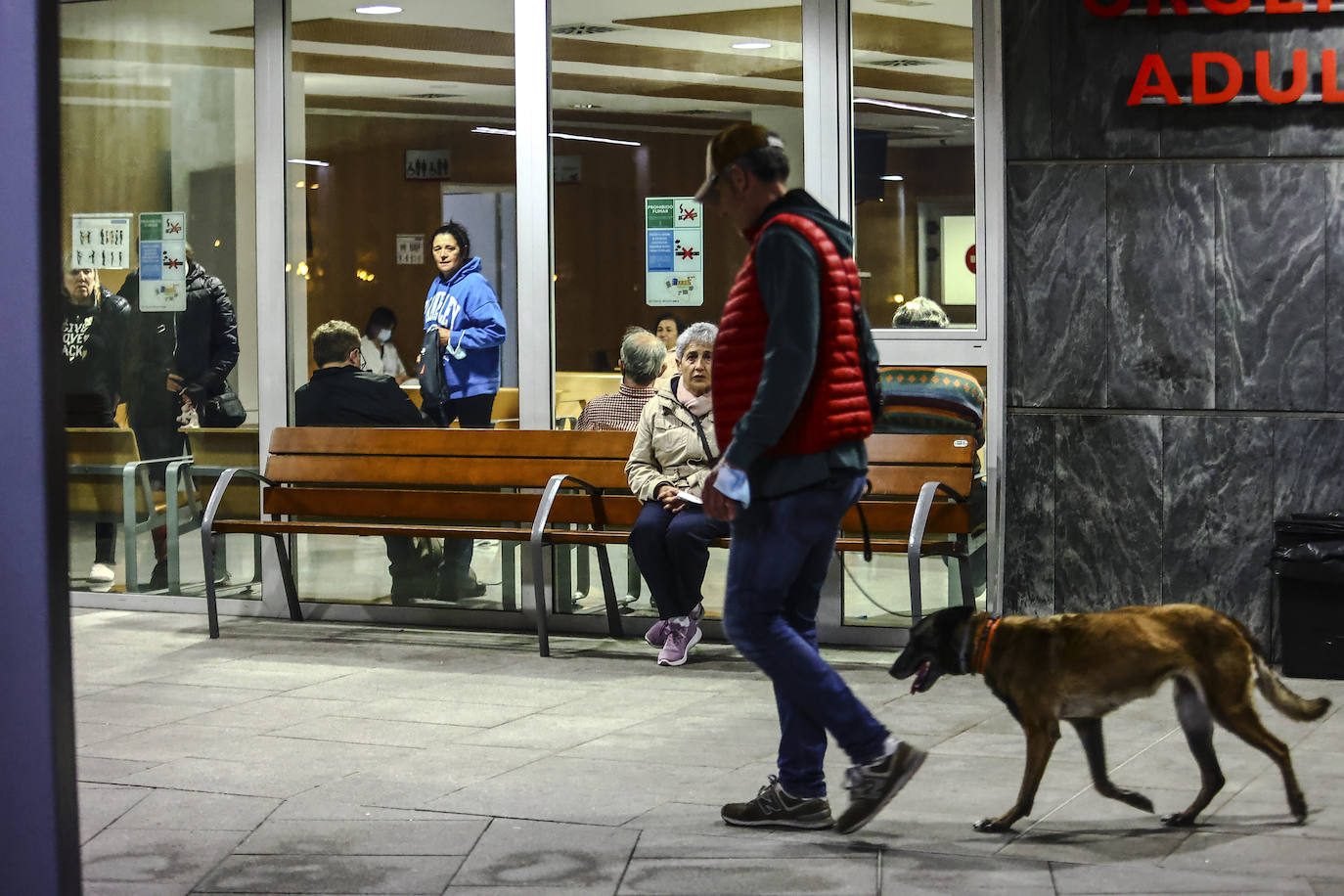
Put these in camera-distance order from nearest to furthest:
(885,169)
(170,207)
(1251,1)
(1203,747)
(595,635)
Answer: (1203,747)
(1251,1)
(885,169)
(595,635)
(170,207)

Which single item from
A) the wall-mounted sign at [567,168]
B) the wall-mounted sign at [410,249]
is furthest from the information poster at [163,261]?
the wall-mounted sign at [567,168]

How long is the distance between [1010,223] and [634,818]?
140 inches

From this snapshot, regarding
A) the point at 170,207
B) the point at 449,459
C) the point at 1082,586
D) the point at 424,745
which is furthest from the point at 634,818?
the point at 170,207

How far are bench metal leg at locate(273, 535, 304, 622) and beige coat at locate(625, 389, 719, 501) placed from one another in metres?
2.20

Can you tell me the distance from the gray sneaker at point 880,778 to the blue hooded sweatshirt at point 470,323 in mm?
4369

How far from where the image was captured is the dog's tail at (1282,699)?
429 centimetres

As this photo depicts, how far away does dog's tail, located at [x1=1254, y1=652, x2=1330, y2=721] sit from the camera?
4289 mm

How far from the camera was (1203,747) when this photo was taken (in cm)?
438

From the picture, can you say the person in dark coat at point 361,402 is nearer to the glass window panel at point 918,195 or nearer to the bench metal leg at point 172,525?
the bench metal leg at point 172,525

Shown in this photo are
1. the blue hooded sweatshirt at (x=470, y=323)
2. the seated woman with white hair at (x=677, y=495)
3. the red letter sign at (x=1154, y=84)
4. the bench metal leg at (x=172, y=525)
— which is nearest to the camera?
the red letter sign at (x=1154, y=84)

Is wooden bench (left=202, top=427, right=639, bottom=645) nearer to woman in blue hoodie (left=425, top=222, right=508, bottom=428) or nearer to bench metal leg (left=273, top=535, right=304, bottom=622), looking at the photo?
bench metal leg (left=273, top=535, right=304, bottom=622)

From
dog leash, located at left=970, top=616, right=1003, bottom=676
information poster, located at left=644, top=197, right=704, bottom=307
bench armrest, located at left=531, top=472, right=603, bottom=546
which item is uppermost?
information poster, located at left=644, top=197, right=704, bottom=307

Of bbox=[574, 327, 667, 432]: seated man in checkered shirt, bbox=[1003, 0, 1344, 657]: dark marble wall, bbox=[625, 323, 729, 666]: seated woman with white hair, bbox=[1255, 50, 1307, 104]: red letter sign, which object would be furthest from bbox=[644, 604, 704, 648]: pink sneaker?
bbox=[1255, 50, 1307, 104]: red letter sign

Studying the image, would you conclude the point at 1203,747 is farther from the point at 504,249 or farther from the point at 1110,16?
the point at 504,249
